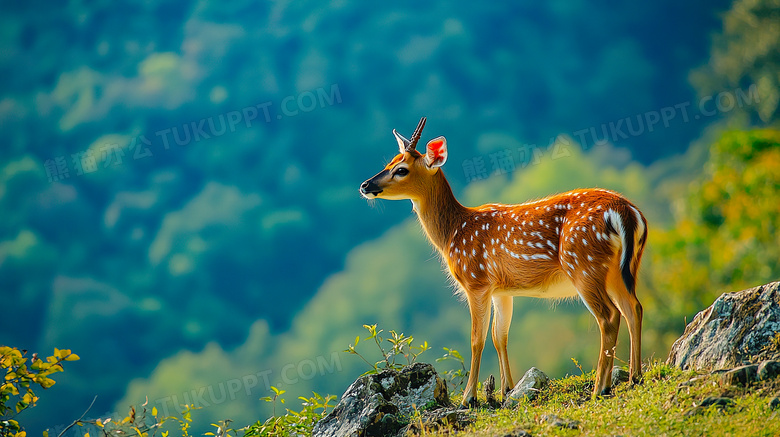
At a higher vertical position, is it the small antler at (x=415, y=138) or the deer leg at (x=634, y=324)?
the small antler at (x=415, y=138)

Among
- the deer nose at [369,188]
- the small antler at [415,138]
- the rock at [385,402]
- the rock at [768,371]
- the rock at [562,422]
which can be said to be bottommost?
the rock at [768,371]

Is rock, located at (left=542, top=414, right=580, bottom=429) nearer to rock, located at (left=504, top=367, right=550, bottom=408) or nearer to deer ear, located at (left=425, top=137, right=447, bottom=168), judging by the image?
rock, located at (left=504, top=367, right=550, bottom=408)

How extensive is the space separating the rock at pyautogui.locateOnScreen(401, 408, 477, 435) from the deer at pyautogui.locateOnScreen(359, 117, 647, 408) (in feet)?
Result: 1.89

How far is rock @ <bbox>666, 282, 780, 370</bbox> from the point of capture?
220 inches

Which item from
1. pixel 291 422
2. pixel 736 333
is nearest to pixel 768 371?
pixel 736 333

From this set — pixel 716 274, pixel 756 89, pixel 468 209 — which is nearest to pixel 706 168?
pixel 716 274

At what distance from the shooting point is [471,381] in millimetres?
6434

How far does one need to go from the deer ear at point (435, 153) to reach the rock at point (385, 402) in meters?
2.01

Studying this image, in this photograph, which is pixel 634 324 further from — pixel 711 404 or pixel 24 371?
pixel 24 371

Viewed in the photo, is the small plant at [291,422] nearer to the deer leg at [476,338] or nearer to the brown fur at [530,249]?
the deer leg at [476,338]

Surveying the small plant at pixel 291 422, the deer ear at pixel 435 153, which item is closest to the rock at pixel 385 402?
the small plant at pixel 291 422

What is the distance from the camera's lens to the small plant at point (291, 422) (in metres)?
6.36

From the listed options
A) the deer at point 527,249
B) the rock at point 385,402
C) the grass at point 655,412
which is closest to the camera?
the grass at point 655,412

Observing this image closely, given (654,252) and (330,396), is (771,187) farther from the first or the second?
(330,396)
